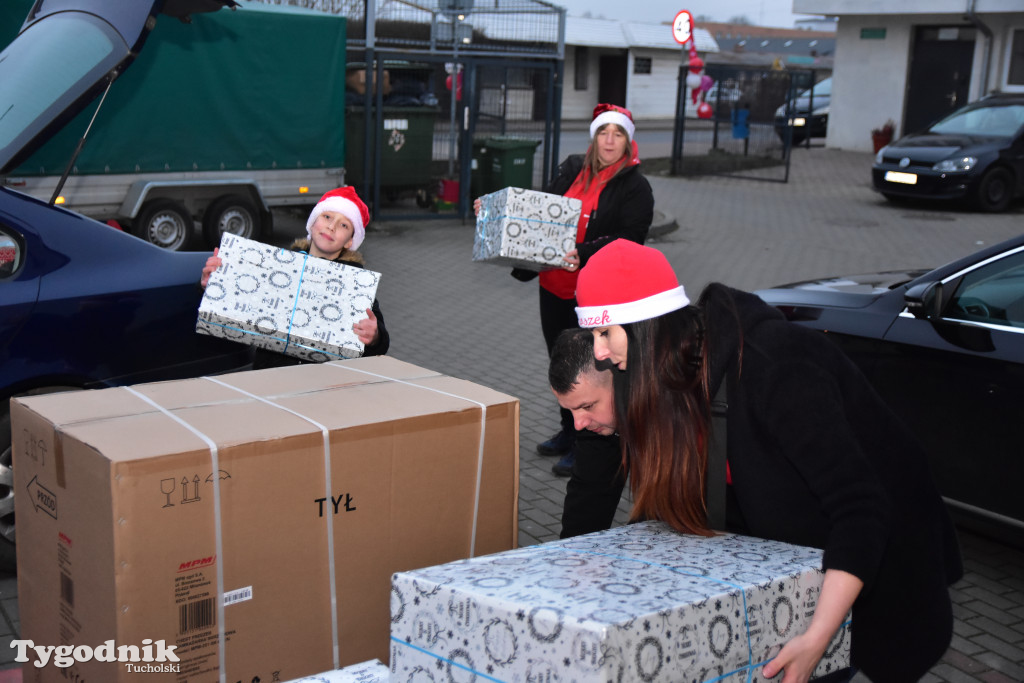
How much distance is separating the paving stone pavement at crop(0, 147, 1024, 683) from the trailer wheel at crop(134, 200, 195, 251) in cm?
198

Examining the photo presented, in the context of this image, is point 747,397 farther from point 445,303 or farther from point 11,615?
point 445,303

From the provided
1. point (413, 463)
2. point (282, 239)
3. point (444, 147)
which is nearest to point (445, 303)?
point (282, 239)

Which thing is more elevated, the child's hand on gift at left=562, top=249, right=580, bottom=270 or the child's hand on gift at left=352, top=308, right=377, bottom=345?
the child's hand on gift at left=562, top=249, right=580, bottom=270

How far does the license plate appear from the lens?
16953mm

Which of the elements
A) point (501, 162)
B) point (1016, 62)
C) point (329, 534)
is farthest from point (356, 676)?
point (1016, 62)

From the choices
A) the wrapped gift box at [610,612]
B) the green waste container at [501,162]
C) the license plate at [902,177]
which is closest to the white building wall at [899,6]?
the license plate at [902,177]

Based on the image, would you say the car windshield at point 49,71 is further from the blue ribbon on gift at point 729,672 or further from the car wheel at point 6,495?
the blue ribbon on gift at point 729,672

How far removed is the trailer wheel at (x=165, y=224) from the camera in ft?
35.4

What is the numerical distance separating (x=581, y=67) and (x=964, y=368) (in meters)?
41.1

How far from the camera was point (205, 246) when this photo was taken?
1194cm

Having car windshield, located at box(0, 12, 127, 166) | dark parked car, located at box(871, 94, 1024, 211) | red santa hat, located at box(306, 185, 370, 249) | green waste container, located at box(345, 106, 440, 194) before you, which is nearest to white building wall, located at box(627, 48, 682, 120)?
dark parked car, located at box(871, 94, 1024, 211)

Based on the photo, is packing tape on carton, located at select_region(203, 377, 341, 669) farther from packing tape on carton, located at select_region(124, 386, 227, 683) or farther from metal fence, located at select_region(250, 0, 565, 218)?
metal fence, located at select_region(250, 0, 565, 218)

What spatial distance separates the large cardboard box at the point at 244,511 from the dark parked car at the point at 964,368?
241cm

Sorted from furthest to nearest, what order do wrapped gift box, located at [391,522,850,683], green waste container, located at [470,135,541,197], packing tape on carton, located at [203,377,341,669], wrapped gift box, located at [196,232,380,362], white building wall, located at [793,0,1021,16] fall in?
white building wall, located at [793,0,1021,16] < green waste container, located at [470,135,541,197] < wrapped gift box, located at [196,232,380,362] < packing tape on carton, located at [203,377,341,669] < wrapped gift box, located at [391,522,850,683]
